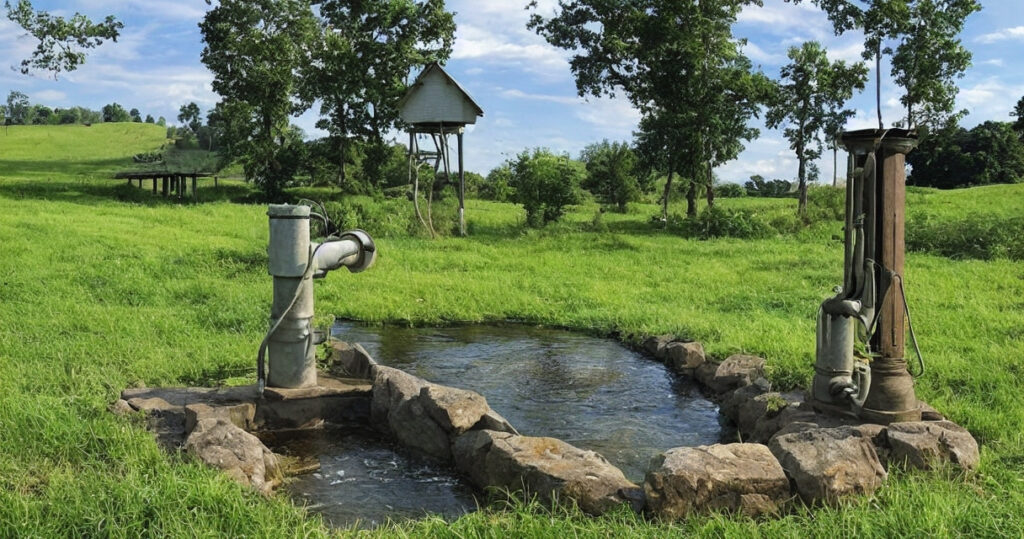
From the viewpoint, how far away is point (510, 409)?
6656 millimetres

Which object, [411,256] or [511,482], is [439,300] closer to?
[411,256]

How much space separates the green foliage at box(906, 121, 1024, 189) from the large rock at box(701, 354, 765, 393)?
37546 millimetres

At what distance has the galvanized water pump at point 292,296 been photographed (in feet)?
19.9

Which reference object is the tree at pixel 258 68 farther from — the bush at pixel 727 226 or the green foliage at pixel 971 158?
the green foliage at pixel 971 158

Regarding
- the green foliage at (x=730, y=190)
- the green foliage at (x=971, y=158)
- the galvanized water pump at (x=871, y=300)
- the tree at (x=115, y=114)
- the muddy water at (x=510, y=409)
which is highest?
the tree at (x=115, y=114)

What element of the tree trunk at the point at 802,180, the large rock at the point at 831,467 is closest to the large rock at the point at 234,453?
the large rock at the point at 831,467

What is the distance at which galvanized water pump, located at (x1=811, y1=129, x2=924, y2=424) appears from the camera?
214 inches

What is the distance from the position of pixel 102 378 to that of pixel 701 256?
12.2 metres

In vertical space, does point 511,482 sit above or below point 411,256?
below

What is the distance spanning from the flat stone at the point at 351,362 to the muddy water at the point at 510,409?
713mm

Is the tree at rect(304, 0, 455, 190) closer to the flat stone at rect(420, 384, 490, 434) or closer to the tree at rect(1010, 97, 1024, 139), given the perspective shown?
the flat stone at rect(420, 384, 490, 434)

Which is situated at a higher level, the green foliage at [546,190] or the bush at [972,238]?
the green foliage at [546,190]

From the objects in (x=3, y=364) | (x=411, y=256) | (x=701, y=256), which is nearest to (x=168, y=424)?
(x=3, y=364)

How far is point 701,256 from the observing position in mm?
16141
